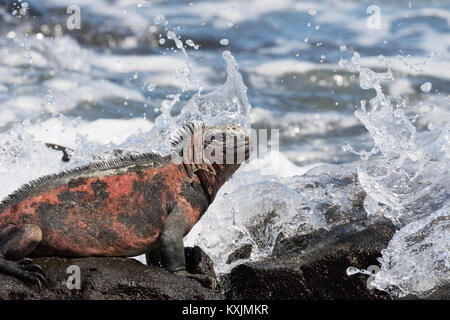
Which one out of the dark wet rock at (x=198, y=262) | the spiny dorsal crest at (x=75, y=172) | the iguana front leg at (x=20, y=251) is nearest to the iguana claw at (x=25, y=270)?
the iguana front leg at (x=20, y=251)

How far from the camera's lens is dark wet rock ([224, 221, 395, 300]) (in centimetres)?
366

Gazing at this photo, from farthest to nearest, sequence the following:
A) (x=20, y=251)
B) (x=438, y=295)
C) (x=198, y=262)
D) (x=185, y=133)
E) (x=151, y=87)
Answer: (x=151, y=87)
(x=185, y=133)
(x=198, y=262)
(x=438, y=295)
(x=20, y=251)

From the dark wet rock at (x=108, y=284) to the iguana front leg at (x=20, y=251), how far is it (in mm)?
44

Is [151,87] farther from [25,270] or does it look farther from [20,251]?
[25,270]

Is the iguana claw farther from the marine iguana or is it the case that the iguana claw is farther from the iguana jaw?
the iguana jaw

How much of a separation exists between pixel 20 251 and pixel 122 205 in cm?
66

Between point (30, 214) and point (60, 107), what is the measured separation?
1180 centimetres

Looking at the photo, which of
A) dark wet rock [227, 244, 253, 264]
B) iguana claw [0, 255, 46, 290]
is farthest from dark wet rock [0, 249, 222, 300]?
dark wet rock [227, 244, 253, 264]

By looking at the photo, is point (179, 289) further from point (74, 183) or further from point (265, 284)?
point (74, 183)

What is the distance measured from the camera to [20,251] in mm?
3502

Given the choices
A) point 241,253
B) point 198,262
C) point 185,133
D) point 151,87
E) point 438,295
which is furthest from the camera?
point 151,87

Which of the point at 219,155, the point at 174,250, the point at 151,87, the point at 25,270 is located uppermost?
the point at 219,155

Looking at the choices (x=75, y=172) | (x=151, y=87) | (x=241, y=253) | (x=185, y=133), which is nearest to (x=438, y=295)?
(x=241, y=253)

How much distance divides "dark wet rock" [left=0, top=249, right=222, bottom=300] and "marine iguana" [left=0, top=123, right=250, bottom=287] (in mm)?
95
